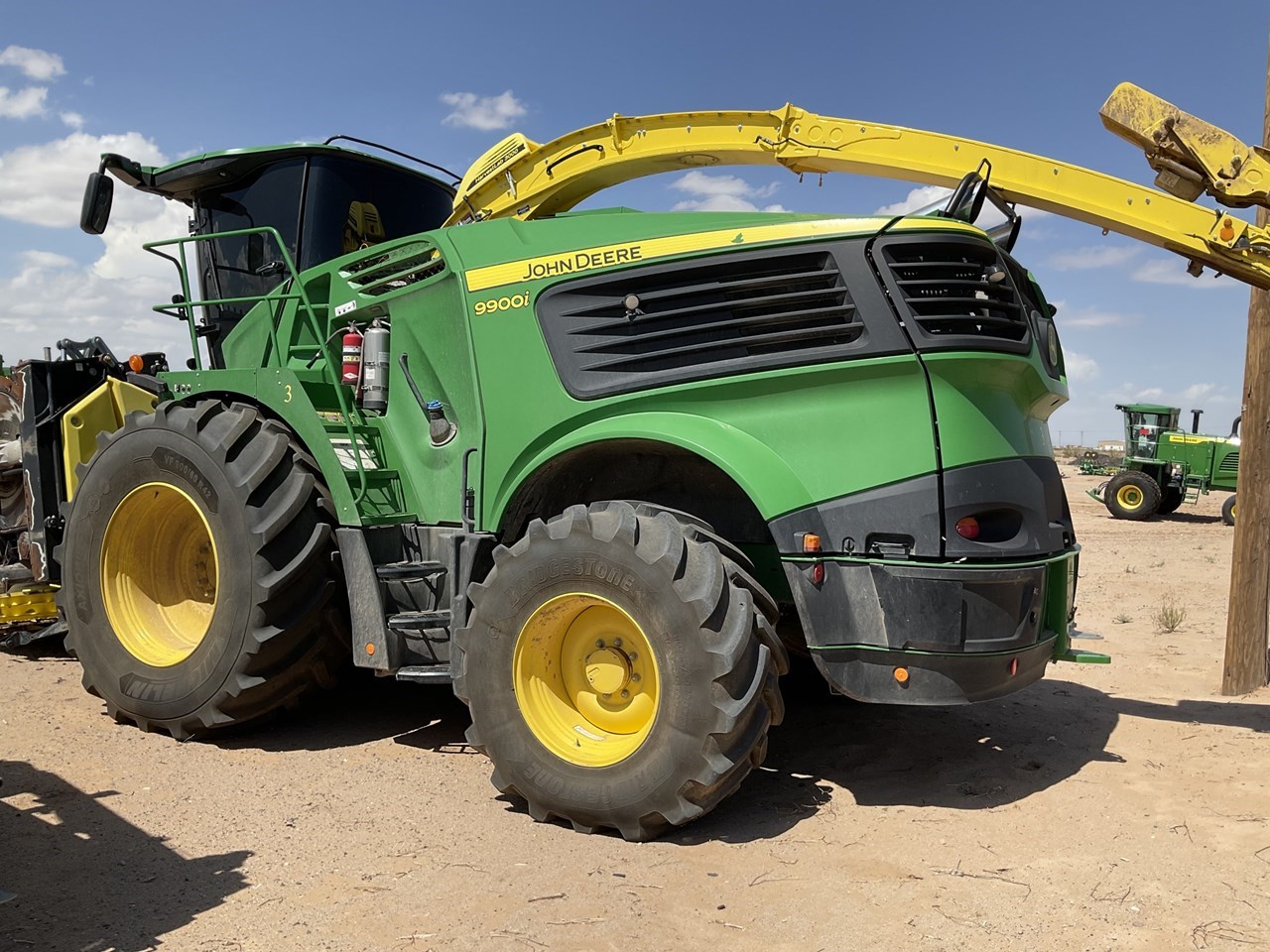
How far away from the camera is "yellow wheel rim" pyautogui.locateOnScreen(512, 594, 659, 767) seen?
3.82 metres

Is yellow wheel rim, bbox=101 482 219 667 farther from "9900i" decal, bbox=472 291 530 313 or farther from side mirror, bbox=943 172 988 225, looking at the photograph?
side mirror, bbox=943 172 988 225

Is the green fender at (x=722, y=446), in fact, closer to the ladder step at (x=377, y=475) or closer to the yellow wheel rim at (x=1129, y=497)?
the ladder step at (x=377, y=475)

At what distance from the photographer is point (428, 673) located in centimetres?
430

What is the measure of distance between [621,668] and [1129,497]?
18462 mm

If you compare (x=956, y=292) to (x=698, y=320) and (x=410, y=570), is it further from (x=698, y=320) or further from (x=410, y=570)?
(x=410, y=570)

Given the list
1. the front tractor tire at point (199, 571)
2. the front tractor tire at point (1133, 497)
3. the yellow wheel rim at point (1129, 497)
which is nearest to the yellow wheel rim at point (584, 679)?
the front tractor tire at point (199, 571)

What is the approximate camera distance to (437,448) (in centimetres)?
459

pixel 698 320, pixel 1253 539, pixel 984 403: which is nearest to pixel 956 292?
pixel 984 403

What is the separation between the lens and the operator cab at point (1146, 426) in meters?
20.1

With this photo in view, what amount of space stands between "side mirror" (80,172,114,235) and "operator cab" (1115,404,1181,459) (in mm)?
19716

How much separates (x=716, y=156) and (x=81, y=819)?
13.9 feet

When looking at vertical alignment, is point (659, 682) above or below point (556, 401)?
below

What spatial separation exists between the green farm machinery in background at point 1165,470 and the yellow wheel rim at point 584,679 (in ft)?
59.8

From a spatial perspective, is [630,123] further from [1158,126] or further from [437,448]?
[1158,126]
